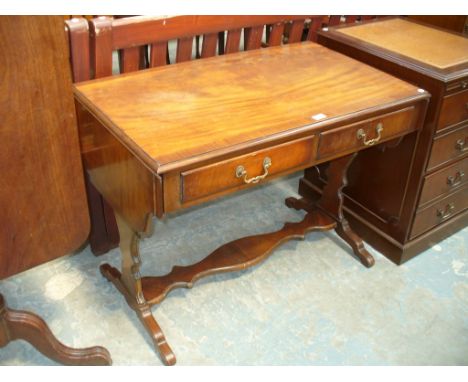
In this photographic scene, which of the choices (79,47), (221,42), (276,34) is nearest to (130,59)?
(79,47)

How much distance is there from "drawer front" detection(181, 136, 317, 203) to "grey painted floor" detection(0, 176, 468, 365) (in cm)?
74

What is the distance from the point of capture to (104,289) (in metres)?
2.23

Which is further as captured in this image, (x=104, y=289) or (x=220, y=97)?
(x=104, y=289)

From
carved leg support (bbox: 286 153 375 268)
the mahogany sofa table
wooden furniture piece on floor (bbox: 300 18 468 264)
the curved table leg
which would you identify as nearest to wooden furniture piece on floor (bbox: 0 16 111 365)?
the mahogany sofa table

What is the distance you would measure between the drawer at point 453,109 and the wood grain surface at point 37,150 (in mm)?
1394

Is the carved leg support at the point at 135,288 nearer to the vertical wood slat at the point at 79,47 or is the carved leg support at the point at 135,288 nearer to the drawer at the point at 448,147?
the vertical wood slat at the point at 79,47

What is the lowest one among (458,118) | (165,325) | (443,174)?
(165,325)

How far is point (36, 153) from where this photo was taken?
136cm

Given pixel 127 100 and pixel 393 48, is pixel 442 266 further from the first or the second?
pixel 127 100

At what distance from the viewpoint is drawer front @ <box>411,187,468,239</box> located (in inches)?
93.2

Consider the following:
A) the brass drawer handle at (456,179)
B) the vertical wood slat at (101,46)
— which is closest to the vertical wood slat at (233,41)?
the vertical wood slat at (101,46)

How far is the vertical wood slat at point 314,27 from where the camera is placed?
247cm

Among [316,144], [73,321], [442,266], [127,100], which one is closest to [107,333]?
[73,321]
